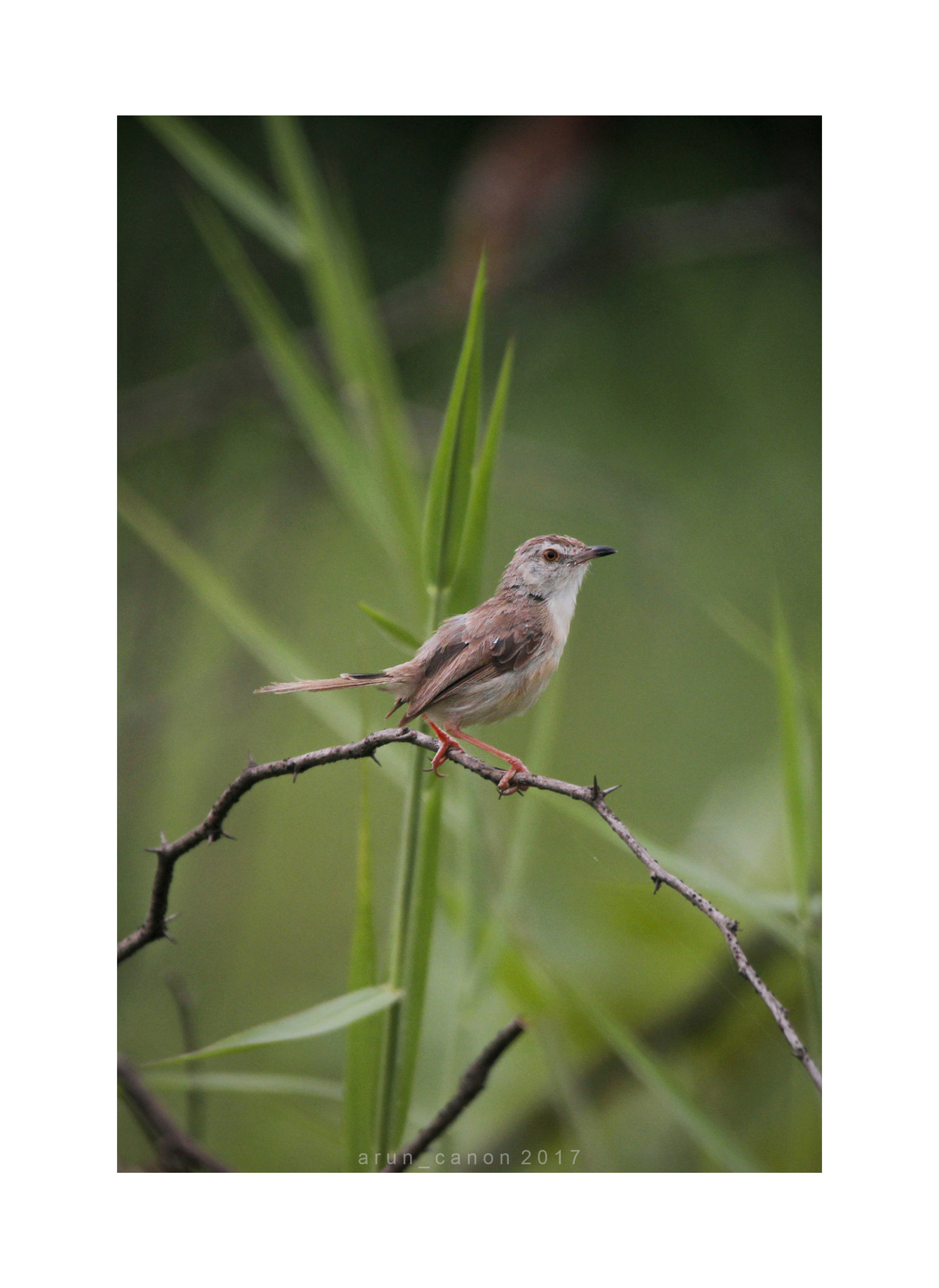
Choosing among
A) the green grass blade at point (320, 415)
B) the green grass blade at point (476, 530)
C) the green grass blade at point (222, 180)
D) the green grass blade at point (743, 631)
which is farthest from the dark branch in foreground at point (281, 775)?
the green grass blade at point (222, 180)

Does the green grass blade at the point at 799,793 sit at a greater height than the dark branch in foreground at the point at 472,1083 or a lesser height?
greater

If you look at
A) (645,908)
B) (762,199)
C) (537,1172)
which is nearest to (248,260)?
(762,199)

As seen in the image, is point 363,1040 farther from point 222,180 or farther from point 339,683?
point 222,180

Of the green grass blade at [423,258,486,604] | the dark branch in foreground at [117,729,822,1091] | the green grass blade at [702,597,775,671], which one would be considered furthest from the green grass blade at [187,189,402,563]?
the green grass blade at [702,597,775,671]

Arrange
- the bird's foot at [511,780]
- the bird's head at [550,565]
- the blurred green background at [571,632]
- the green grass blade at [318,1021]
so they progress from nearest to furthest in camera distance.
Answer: the bird's foot at [511,780] < the green grass blade at [318,1021] < the bird's head at [550,565] < the blurred green background at [571,632]

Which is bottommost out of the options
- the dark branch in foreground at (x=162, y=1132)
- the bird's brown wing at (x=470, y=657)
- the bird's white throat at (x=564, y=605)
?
the dark branch in foreground at (x=162, y=1132)

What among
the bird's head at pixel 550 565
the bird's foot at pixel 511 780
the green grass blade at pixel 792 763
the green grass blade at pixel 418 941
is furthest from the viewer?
the bird's head at pixel 550 565

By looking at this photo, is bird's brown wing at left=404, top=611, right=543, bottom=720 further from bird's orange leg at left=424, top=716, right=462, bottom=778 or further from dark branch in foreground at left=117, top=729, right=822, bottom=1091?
dark branch in foreground at left=117, top=729, right=822, bottom=1091

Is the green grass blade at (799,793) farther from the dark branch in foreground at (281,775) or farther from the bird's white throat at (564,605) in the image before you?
the dark branch in foreground at (281,775)
